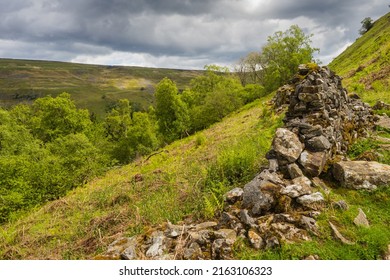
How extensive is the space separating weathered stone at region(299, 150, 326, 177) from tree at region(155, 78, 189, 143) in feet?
102

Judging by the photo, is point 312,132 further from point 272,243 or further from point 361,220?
point 272,243

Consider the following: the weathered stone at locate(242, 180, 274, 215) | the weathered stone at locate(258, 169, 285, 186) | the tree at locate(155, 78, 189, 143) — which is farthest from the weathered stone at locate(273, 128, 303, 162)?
the tree at locate(155, 78, 189, 143)

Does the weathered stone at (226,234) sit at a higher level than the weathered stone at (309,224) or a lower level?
lower

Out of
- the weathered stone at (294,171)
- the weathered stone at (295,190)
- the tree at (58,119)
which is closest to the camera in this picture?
the weathered stone at (295,190)

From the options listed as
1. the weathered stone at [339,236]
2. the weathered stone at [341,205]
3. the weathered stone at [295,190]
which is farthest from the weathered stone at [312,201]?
the weathered stone at [339,236]

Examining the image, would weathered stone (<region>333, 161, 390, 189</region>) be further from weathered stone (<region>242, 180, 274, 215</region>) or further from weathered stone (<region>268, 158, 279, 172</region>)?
weathered stone (<region>242, 180, 274, 215</region>)

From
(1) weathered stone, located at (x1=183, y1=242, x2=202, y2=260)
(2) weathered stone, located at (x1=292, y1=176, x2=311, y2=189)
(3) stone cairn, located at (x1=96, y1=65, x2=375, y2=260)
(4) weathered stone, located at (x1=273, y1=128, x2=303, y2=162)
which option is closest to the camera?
(1) weathered stone, located at (x1=183, y1=242, x2=202, y2=260)

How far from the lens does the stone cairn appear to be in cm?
555

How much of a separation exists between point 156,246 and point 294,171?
4.32m

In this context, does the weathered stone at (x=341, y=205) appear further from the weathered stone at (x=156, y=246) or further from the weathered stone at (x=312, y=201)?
the weathered stone at (x=156, y=246)

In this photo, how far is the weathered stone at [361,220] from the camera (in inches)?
225

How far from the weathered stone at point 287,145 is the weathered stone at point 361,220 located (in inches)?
86.1

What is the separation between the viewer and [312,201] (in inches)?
245
